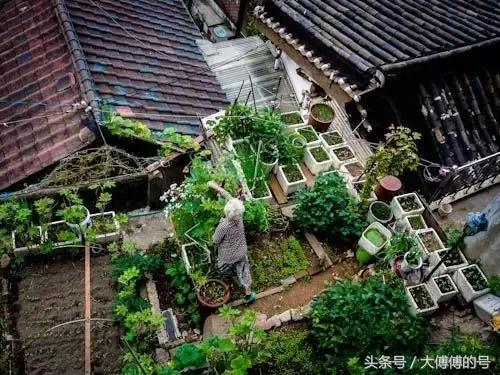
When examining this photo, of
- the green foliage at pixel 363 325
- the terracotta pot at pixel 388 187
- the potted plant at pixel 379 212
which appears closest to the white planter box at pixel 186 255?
the green foliage at pixel 363 325

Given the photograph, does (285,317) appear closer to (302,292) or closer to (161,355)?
(302,292)

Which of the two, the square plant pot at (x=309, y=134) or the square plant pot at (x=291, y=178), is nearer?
the square plant pot at (x=291, y=178)

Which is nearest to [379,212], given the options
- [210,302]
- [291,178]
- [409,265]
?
[409,265]

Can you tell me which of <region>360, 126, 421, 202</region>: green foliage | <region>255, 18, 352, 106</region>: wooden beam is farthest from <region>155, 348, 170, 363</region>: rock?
<region>255, 18, 352, 106</region>: wooden beam

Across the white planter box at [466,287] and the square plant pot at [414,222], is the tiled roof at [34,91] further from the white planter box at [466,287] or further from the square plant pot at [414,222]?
the white planter box at [466,287]

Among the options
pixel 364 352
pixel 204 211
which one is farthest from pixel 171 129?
pixel 364 352

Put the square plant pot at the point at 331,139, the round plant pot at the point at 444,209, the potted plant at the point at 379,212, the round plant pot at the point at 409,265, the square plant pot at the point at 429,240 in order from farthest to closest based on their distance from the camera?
the square plant pot at the point at 331,139 → the round plant pot at the point at 444,209 → the potted plant at the point at 379,212 → the square plant pot at the point at 429,240 → the round plant pot at the point at 409,265

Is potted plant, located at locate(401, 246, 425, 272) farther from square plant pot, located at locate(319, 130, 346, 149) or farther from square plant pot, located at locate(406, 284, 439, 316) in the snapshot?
square plant pot, located at locate(319, 130, 346, 149)
